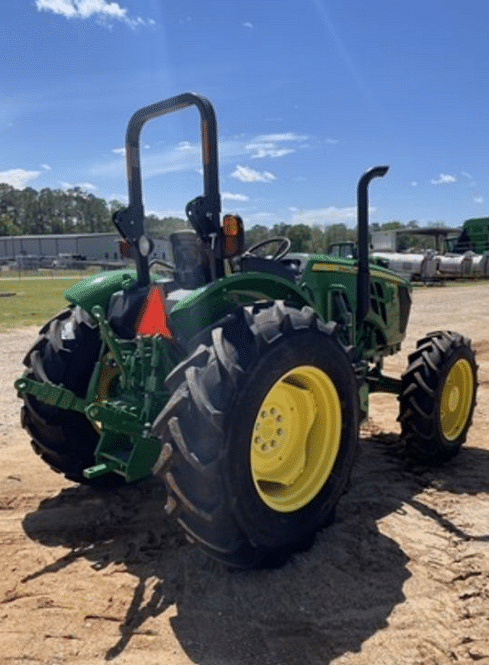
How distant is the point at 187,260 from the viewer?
3.96m

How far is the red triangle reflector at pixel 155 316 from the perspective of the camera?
358 centimetres

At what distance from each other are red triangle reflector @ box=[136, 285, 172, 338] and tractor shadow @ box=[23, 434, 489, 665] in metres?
1.21

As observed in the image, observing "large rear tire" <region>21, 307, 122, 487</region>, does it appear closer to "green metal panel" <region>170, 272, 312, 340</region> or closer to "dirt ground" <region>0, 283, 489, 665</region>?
"dirt ground" <region>0, 283, 489, 665</region>

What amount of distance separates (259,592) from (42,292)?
2378cm

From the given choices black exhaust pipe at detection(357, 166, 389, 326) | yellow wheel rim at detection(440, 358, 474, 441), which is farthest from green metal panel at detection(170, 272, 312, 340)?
yellow wheel rim at detection(440, 358, 474, 441)

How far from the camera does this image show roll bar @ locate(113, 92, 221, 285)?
3439 mm

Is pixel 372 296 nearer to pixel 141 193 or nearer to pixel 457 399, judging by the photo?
pixel 457 399

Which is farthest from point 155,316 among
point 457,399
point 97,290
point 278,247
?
point 457,399

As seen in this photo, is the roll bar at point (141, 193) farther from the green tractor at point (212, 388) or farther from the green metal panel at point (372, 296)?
the green metal panel at point (372, 296)

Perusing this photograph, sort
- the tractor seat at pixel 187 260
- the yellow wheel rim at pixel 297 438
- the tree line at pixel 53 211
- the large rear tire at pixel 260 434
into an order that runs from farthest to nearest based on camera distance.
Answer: the tree line at pixel 53 211 → the tractor seat at pixel 187 260 → the yellow wheel rim at pixel 297 438 → the large rear tire at pixel 260 434

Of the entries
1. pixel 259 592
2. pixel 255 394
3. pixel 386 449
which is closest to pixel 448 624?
pixel 259 592

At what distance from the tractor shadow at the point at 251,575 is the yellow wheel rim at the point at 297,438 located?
36 centimetres

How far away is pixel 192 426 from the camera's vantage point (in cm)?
294

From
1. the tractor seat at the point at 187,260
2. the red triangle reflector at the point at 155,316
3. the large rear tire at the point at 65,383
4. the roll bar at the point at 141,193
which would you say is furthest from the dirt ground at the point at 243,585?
the roll bar at the point at 141,193
